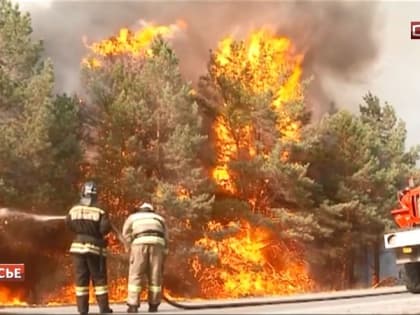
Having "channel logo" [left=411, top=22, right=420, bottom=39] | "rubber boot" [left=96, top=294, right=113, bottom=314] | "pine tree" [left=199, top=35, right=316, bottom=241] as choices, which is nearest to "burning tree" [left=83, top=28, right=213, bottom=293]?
"pine tree" [left=199, top=35, right=316, bottom=241]

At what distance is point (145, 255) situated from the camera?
8.39 m

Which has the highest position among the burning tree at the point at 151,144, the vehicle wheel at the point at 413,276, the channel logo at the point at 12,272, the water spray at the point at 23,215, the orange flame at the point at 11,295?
the burning tree at the point at 151,144

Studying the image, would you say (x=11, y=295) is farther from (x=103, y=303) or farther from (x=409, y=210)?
(x=103, y=303)

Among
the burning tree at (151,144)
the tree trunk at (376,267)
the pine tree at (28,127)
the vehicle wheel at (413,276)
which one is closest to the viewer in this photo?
the vehicle wheel at (413,276)

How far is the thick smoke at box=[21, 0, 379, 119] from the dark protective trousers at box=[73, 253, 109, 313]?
51.7 ft

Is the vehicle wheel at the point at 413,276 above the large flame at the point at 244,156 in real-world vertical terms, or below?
below

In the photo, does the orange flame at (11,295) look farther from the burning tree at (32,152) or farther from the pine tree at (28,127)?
the pine tree at (28,127)

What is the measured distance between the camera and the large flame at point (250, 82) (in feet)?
84.3

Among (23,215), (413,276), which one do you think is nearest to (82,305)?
(413,276)

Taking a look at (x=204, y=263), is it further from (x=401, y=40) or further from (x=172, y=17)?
(x=401, y=40)

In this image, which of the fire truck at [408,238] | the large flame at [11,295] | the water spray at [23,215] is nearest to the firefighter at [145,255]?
the fire truck at [408,238]

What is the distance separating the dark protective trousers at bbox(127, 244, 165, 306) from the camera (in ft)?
27.3

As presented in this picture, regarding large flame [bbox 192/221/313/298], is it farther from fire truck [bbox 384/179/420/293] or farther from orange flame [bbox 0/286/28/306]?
fire truck [bbox 384/179/420/293]

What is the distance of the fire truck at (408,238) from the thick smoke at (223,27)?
561 inches
